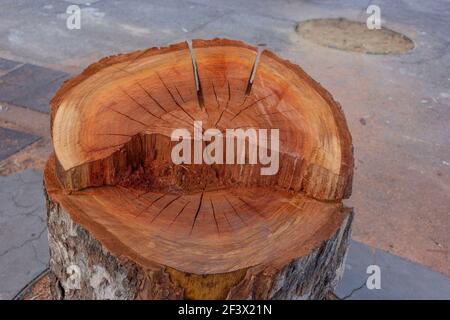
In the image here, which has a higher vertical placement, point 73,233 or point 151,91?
point 151,91

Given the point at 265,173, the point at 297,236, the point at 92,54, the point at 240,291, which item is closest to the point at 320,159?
the point at 265,173

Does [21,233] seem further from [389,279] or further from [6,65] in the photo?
[6,65]

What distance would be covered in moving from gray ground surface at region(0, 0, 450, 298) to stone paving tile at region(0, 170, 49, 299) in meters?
0.01

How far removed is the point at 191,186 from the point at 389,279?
4.64 feet

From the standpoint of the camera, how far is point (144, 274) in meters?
1.26

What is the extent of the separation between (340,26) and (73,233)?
623 cm

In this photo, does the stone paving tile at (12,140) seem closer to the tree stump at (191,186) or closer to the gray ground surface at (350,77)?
the gray ground surface at (350,77)

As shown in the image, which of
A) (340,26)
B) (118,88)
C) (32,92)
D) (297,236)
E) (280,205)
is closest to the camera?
(297,236)

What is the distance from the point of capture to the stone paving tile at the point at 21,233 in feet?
7.45

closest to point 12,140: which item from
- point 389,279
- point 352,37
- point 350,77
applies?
point 389,279

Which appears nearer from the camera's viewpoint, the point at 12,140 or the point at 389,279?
the point at 389,279

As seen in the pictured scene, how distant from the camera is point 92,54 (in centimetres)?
511

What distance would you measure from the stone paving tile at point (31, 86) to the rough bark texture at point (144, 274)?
2.65 metres
